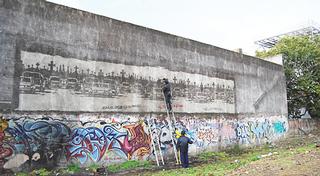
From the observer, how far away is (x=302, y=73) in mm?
23125

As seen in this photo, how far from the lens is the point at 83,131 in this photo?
10.6 meters

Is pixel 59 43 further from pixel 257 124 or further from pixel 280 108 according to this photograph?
pixel 280 108

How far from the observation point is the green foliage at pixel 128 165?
1079cm

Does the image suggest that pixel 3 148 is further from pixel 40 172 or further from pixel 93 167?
pixel 93 167

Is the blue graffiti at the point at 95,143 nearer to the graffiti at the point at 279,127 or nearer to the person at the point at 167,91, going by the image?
the person at the point at 167,91

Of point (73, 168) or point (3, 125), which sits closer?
point (3, 125)

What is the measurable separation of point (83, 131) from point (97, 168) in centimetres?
131

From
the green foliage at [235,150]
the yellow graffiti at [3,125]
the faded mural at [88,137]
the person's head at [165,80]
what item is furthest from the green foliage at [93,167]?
the green foliage at [235,150]

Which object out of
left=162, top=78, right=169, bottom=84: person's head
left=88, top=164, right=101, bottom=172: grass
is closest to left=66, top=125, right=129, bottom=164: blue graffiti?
left=88, top=164, right=101, bottom=172: grass

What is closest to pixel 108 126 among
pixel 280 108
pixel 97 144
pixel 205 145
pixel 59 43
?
Result: pixel 97 144

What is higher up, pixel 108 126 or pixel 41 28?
pixel 41 28

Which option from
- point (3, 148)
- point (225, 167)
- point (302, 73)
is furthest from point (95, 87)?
point (302, 73)

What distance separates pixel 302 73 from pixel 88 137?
18.1 metres

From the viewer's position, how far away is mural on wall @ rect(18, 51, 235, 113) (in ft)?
31.9
